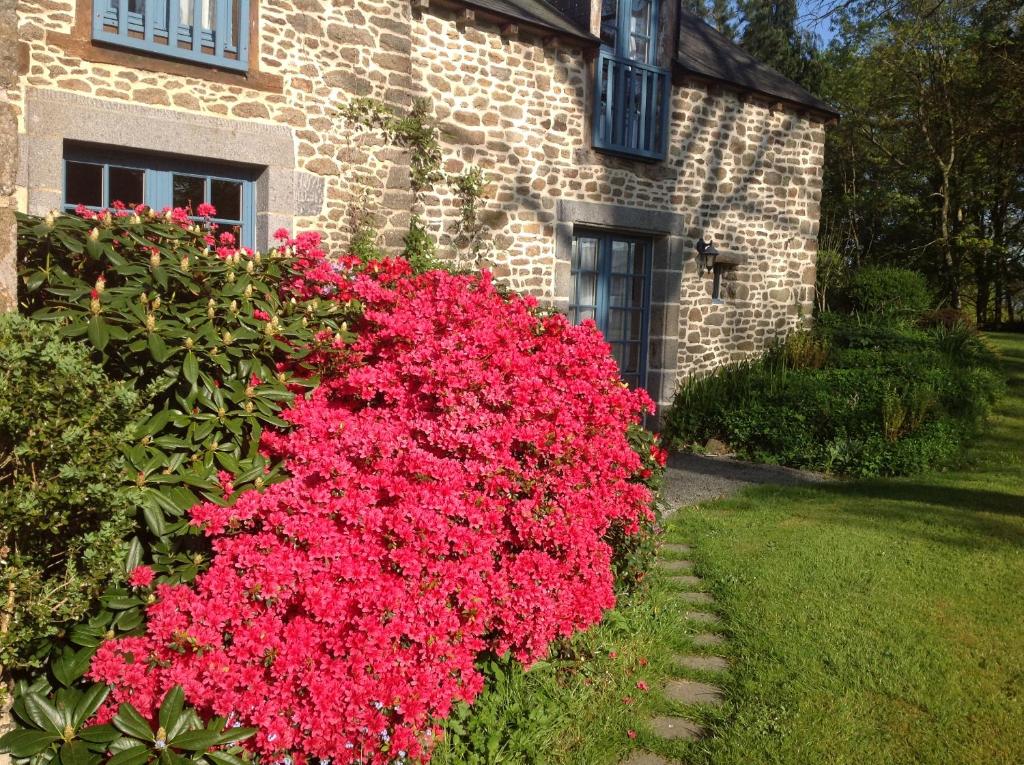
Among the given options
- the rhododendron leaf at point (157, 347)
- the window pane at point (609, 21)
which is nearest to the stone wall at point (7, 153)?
the rhododendron leaf at point (157, 347)

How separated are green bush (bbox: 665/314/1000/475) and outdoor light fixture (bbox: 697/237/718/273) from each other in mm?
1348

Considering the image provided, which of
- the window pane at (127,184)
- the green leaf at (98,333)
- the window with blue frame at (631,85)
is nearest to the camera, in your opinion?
the green leaf at (98,333)

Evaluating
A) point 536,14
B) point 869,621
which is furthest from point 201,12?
point 869,621

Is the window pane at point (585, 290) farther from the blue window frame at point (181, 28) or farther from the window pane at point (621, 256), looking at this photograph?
the blue window frame at point (181, 28)

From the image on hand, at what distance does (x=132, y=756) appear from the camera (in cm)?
228

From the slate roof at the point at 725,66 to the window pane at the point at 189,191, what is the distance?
580 centimetres

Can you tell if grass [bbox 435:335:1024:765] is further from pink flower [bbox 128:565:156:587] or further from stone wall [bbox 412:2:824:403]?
stone wall [bbox 412:2:824:403]

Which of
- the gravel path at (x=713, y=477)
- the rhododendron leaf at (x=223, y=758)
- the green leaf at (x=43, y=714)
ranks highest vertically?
the green leaf at (x=43, y=714)

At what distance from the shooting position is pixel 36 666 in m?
2.64

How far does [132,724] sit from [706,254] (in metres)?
8.75

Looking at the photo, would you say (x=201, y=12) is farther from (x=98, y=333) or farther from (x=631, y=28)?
(x=631, y=28)

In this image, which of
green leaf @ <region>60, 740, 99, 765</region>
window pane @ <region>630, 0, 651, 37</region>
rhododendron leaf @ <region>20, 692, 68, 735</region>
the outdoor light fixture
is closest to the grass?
green leaf @ <region>60, 740, 99, 765</region>

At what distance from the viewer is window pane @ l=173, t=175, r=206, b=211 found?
19.6ft

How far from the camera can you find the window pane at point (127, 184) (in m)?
5.70
